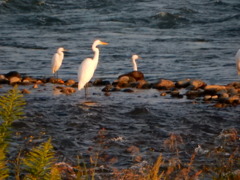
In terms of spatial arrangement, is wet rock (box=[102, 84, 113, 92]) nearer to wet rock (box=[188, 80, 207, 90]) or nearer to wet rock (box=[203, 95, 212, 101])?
wet rock (box=[188, 80, 207, 90])

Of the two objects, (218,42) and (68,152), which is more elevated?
(218,42)

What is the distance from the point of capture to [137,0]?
31.6m

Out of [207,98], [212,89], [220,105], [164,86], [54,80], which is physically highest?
[54,80]

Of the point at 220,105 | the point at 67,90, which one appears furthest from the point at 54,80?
the point at 220,105

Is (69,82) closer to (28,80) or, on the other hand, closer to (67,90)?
(28,80)

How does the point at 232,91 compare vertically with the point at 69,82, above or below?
below

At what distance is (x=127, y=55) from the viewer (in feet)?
61.4

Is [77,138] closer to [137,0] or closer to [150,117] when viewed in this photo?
[150,117]

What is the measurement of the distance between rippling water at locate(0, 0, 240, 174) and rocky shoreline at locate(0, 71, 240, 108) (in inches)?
12.7

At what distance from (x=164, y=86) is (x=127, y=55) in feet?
19.0

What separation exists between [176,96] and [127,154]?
4.52 meters

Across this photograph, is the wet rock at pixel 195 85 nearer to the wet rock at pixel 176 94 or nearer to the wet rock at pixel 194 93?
the wet rock at pixel 194 93

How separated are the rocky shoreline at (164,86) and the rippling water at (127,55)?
0.32m

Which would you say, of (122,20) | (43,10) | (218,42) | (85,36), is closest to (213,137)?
(218,42)
